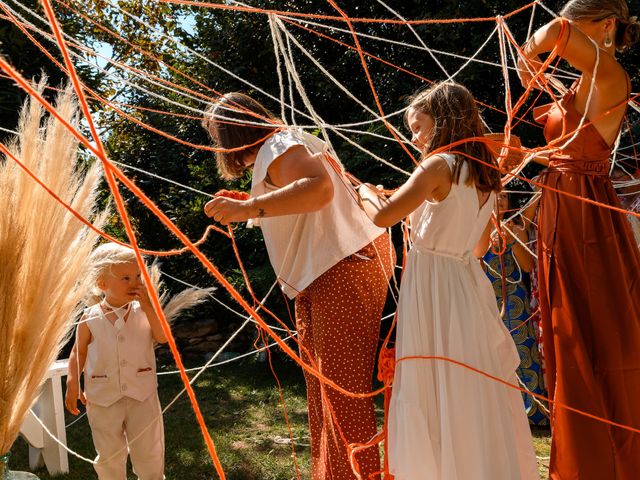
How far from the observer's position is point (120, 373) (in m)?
2.75

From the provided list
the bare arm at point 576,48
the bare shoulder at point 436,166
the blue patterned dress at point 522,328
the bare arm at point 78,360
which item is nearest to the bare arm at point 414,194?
the bare shoulder at point 436,166

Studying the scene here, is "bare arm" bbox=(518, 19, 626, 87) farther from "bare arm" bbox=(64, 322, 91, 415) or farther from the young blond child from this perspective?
"bare arm" bbox=(64, 322, 91, 415)

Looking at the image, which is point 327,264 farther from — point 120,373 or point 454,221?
point 120,373

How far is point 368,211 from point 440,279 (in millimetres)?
286

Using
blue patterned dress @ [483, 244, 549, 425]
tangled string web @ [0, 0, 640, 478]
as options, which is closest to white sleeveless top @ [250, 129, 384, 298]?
tangled string web @ [0, 0, 640, 478]

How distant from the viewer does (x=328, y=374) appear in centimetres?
206

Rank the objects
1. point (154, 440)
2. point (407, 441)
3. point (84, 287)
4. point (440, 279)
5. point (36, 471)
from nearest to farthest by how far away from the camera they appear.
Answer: point (84, 287) < point (407, 441) < point (440, 279) < point (154, 440) < point (36, 471)

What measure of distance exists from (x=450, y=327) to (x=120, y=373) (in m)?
1.46

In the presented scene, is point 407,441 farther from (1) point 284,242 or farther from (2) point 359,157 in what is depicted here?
(2) point 359,157

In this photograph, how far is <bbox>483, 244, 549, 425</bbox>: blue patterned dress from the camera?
13.0 ft

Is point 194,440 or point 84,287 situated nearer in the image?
point 84,287

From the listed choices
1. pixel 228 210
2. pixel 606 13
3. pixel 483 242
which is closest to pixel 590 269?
pixel 483 242

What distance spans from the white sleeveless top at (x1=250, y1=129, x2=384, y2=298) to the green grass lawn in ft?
5.02

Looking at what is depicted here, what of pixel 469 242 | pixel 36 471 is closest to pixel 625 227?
pixel 469 242
